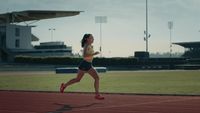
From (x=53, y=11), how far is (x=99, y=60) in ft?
69.6

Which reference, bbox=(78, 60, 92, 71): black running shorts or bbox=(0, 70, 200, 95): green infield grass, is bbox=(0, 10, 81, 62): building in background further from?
bbox=(78, 60, 92, 71): black running shorts

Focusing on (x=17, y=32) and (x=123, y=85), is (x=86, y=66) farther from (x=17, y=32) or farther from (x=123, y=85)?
(x=17, y=32)

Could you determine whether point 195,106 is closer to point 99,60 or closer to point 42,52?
point 99,60

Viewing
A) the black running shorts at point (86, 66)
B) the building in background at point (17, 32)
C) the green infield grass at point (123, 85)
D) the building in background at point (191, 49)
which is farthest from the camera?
the building in background at point (191, 49)

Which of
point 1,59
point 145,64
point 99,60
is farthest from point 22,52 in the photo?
point 145,64

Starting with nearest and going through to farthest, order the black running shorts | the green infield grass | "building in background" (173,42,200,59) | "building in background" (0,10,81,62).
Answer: the black running shorts
the green infield grass
"building in background" (0,10,81,62)
"building in background" (173,42,200,59)

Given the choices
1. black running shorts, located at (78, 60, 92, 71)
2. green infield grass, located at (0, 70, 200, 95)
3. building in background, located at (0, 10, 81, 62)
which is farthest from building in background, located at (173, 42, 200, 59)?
black running shorts, located at (78, 60, 92, 71)

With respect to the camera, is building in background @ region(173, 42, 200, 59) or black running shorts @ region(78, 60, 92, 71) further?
building in background @ region(173, 42, 200, 59)

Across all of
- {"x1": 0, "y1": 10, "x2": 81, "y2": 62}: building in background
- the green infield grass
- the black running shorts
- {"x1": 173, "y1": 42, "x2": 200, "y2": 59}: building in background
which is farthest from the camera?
{"x1": 173, "y1": 42, "x2": 200, "y2": 59}: building in background

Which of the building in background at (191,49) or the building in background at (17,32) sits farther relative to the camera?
the building in background at (191,49)

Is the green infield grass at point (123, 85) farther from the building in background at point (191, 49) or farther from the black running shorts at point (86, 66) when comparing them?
the building in background at point (191, 49)

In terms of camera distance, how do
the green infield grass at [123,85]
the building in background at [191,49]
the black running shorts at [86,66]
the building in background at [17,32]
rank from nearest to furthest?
the black running shorts at [86,66] < the green infield grass at [123,85] < the building in background at [17,32] < the building in background at [191,49]

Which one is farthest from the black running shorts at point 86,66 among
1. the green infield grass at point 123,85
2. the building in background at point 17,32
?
the building in background at point 17,32

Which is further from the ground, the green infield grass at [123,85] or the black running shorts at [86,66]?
the black running shorts at [86,66]
